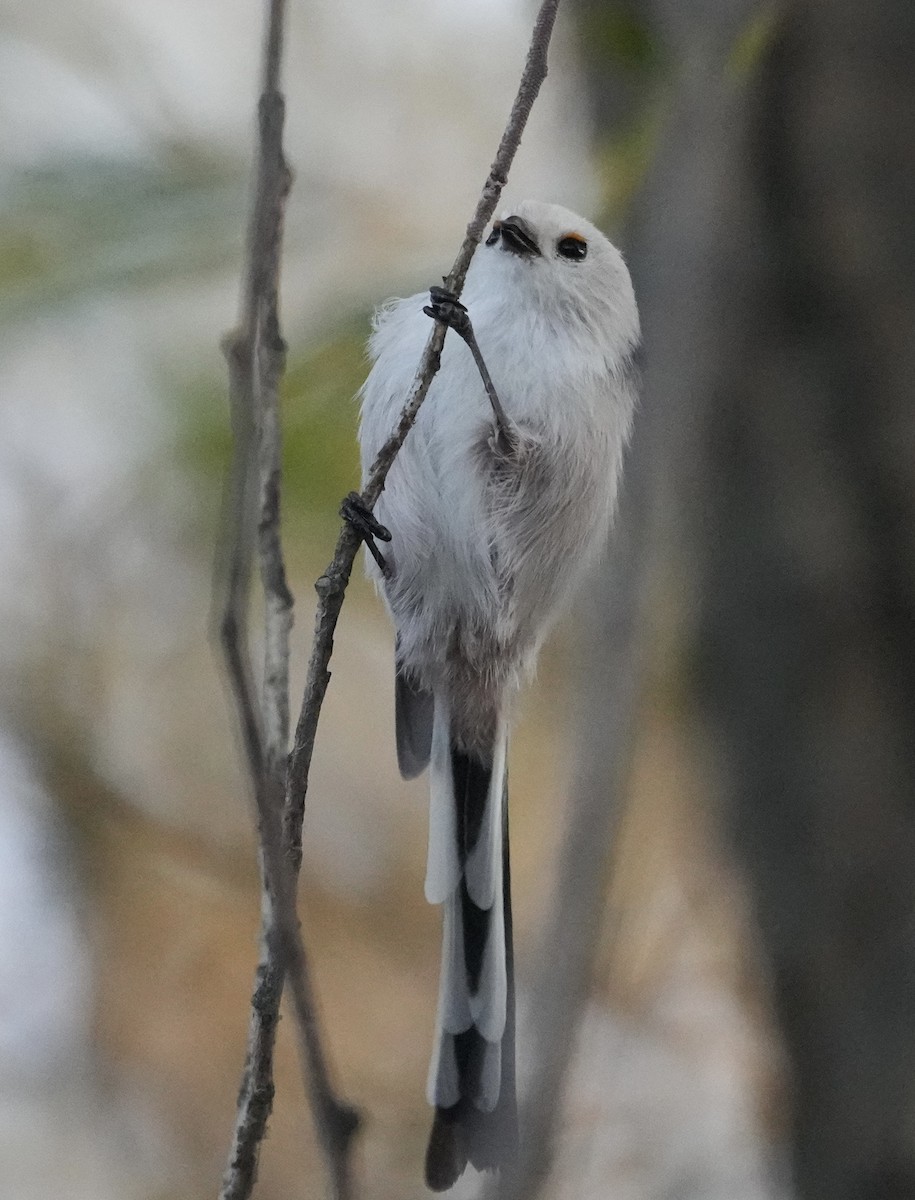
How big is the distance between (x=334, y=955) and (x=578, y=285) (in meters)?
1.60

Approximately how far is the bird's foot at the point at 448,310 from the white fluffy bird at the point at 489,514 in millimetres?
189

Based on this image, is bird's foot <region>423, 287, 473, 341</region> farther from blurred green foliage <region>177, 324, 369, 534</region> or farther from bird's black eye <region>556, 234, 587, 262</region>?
bird's black eye <region>556, 234, 587, 262</region>

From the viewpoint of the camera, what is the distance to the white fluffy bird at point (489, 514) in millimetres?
1703

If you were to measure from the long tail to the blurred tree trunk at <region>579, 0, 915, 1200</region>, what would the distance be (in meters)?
0.55

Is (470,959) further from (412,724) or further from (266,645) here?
(266,645)

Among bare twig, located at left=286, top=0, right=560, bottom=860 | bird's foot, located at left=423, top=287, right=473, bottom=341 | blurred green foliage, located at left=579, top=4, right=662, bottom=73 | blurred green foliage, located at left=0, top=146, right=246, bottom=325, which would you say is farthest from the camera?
blurred green foliage, located at left=579, top=4, right=662, bottom=73

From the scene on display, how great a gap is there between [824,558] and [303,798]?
4.61ft

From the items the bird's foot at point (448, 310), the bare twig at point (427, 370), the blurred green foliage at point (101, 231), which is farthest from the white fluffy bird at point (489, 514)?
the bare twig at point (427, 370)

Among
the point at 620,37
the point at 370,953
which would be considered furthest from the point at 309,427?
the point at 370,953

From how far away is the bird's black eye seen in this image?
183cm

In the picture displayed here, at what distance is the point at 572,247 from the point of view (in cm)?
185

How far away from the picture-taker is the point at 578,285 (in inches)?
72.3

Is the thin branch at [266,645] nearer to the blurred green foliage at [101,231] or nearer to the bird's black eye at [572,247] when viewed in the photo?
the blurred green foliage at [101,231]

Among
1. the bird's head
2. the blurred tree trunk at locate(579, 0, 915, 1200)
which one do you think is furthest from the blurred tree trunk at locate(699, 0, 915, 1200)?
the bird's head
